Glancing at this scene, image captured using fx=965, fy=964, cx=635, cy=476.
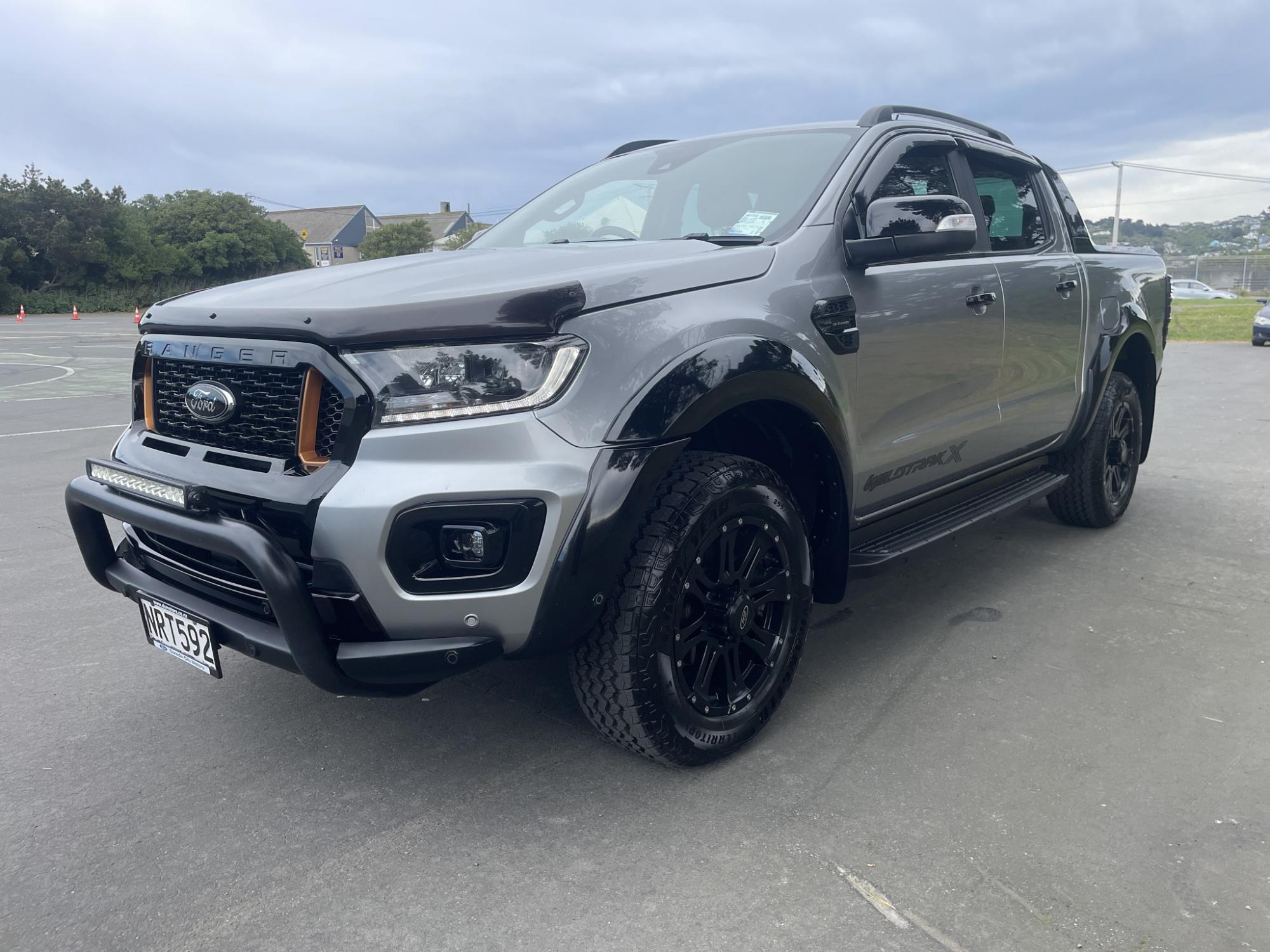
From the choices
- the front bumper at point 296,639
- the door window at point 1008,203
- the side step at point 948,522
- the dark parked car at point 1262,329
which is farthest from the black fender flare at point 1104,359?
the dark parked car at point 1262,329

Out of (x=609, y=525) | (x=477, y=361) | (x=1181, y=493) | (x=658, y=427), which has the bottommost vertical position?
(x=1181, y=493)

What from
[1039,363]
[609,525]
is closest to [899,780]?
[609,525]

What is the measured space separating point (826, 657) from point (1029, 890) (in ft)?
4.43

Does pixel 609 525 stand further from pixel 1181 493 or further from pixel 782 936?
pixel 1181 493

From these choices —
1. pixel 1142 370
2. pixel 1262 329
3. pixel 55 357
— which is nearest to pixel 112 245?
pixel 55 357

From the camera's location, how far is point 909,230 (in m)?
2.92

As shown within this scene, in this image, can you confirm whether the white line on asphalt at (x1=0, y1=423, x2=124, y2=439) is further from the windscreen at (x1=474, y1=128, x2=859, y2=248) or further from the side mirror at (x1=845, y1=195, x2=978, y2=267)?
the side mirror at (x1=845, y1=195, x2=978, y2=267)

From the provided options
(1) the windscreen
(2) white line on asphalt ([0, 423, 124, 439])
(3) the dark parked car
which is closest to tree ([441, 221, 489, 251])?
(1) the windscreen

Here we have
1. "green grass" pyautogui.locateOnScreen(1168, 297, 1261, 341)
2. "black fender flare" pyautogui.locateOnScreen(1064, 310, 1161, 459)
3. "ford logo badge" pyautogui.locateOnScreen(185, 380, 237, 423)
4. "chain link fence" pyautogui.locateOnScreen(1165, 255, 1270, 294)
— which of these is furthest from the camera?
"chain link fence" pyautogui.locateOnScreen(1165, 255, 1270, 294)

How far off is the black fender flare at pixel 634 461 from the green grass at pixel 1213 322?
14.2 meters

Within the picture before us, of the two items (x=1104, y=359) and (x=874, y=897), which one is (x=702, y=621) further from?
(x=1104, y=359)

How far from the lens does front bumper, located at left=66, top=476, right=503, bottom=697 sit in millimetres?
2090

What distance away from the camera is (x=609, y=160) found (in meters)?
4.04

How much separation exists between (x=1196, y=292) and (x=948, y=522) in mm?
46928
